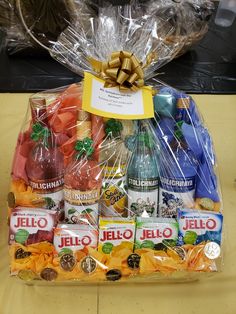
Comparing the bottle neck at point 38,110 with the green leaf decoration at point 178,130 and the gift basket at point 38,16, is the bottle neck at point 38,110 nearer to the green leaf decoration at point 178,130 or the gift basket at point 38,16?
the green leaf decoration at point 178,130

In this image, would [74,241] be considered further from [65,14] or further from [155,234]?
[65,14]

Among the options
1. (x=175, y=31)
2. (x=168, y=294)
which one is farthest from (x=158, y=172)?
(x=175, y=31)

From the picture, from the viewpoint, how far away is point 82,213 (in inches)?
28.9

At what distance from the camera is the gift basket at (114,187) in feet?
2.35

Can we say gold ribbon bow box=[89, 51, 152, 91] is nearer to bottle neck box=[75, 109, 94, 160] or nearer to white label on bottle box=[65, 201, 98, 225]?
bottle neck box=[75, 109, 94, 160]

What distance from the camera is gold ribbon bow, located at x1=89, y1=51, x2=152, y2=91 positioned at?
2.55 ft

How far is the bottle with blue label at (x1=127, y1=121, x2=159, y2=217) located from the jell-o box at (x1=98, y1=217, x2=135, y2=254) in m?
0.04


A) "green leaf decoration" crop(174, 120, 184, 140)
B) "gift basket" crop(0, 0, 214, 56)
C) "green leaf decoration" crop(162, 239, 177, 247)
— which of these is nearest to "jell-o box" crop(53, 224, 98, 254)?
"green leaf decoration" crop(162, 239, 177, 247)

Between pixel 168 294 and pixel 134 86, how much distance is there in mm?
425

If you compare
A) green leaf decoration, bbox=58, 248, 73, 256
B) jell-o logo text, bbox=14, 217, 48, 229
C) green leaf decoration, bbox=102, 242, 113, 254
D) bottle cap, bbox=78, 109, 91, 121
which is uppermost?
bottle cap, bbox=78, 109, 91, 121

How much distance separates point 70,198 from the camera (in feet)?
2.38

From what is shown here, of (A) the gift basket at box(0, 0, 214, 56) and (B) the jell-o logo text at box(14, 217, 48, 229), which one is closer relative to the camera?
(B) the jell-o logo text at box(14, 217, 48, 229)

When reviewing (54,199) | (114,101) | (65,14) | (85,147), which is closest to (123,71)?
(114,101)

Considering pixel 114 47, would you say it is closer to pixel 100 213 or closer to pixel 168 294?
pixel 100 213
